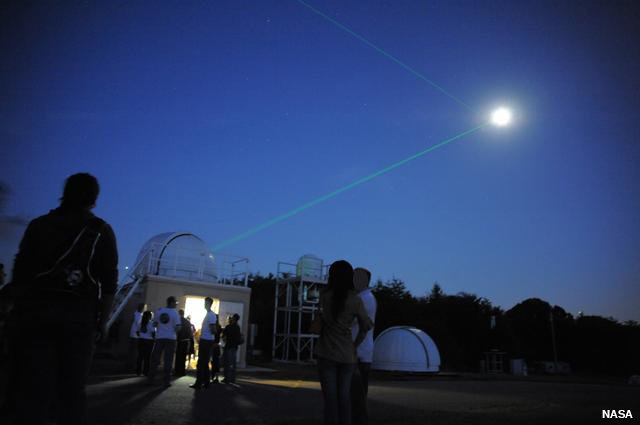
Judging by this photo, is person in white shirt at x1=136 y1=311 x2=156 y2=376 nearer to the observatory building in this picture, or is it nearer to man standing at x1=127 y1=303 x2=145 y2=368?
man standing at x1=127 y1=303 x2=145 y2=368

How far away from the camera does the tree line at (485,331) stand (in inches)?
1511

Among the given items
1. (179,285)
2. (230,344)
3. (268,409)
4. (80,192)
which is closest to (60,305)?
(80,192)

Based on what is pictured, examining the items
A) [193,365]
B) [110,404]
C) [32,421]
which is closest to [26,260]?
[32,421]

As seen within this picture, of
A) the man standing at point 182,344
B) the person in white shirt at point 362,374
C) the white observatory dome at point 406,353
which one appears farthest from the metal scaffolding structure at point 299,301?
the person in white shirt at point 362,374

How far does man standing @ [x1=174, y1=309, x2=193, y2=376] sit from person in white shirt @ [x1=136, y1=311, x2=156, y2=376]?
748mm

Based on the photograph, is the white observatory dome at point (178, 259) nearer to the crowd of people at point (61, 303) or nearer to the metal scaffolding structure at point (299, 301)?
the metal scaffolding structure at point (299, 301)

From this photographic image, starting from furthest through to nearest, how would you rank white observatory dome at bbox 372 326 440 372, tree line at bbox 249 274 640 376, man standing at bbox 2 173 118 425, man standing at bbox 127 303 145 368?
1. tree line at bbox 249 274 640 376
2. white observatory dome at bbox 372 326 440 372
3. man standing at bbox 127 303 145 368
4. man standing at bbox 2 173 118 425

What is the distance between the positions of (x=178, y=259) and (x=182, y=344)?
8536mm

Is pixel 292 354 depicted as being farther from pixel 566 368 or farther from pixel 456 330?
pixel 566 368

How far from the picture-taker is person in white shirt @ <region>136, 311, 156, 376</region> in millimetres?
11625

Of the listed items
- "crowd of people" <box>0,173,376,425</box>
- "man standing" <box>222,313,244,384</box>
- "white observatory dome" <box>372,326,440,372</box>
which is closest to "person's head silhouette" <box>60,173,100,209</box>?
"crowd of people" <box>0,173,376,425</box>

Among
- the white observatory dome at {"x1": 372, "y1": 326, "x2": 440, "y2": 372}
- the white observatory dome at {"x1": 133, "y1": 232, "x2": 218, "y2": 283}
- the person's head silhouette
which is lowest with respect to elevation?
the white observatory dome at {"x1": 372, "y1": 326, "x2": 440, "y2": 372}

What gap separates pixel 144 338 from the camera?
11836 mm

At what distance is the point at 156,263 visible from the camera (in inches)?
763
